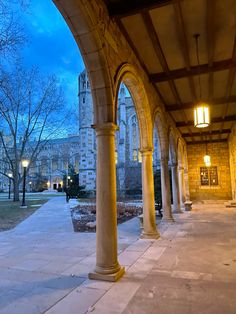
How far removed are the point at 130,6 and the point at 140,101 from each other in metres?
2.26

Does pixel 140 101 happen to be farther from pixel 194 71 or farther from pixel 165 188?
pixel 165 188

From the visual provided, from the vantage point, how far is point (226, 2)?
3.54 meters

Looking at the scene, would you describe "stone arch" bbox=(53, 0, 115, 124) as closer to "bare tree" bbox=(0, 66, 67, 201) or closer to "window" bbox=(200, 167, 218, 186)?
"window" bbox=(200, 167, 218, 186)

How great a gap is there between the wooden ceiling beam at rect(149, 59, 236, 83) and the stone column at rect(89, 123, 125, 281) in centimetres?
285

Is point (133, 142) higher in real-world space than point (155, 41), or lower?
higher

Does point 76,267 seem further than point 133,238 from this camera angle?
No

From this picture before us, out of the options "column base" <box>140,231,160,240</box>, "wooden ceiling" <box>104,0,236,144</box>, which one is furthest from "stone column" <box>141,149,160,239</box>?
"wooden ceiling" <box>104,0,236,144</box>

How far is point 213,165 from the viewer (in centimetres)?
1577

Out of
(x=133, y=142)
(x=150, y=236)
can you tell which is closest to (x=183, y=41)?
(x=150, y=236)

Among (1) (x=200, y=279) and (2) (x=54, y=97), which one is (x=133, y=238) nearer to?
(1) (x=200, y=279)

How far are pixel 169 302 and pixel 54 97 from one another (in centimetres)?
1686

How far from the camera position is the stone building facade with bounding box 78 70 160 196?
2539 cm

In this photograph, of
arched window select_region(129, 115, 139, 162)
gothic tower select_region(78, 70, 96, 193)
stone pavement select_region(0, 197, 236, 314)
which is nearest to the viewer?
stone pavement select_region(0, 197, 236, 314)

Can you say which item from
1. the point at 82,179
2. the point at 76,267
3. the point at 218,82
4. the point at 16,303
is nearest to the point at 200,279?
the point at 76,267
